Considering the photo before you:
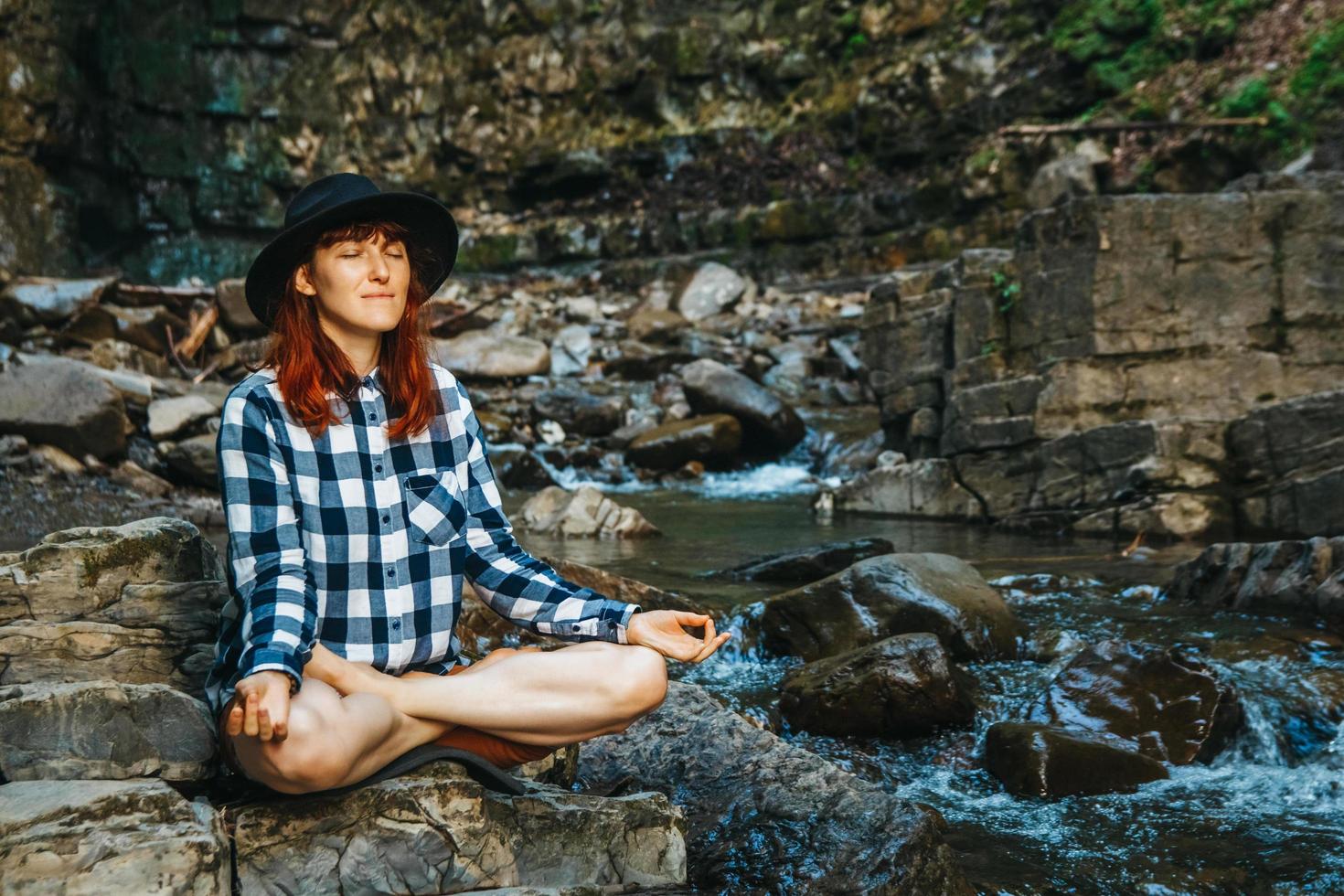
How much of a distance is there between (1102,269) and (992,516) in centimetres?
230

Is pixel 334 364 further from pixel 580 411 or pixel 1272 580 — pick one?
pixel 580 411

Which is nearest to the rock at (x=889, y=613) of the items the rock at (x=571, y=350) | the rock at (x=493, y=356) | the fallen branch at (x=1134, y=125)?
the rock at (x=493, y=356)

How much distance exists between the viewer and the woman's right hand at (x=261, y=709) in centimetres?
182

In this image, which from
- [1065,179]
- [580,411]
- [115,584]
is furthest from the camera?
[1065,179]

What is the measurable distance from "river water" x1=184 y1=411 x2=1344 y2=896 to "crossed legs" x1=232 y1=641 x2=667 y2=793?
113 centimetres

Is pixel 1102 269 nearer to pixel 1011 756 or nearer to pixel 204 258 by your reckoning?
pixel 1011 756

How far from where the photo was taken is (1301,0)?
17.9 m

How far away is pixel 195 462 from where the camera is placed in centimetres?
902

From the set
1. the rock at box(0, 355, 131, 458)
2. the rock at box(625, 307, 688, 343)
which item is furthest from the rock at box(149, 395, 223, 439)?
the rock at box(625, 307, 688, 343)

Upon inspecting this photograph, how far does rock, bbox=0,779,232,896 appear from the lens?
1.76 metres

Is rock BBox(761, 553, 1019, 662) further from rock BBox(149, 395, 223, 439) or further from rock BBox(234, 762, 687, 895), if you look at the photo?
rock BBox(149, 395, 223, 439)

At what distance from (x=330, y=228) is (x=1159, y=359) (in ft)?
26.7

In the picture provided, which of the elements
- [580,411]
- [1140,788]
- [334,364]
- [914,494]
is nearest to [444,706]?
[334,364]

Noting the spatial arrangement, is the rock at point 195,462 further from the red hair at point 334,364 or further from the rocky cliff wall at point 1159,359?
the red hair at point 334,364
